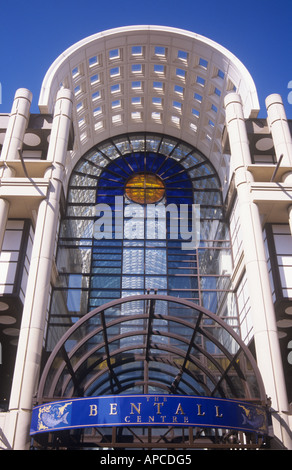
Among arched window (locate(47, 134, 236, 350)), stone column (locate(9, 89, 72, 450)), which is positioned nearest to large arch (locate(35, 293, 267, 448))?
stone column (locate(9, 89, 72, 450))

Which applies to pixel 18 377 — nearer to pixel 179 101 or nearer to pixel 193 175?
pixel 193 175

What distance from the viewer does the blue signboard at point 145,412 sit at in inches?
525

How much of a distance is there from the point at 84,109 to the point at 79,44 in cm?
482

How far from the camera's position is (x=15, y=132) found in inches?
1013

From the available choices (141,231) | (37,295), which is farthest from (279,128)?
(37,295)

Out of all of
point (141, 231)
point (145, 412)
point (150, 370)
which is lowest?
point (145, 412)

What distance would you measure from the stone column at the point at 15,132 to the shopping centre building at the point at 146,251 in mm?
104

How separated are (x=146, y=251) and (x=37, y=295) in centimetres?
1214

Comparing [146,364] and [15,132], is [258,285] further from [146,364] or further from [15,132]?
[15,132]

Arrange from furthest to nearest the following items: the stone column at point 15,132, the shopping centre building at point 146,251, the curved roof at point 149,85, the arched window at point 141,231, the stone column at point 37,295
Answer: the curved roof at point 149,85 < the arched window at point 141,231 < the stone column at point 15,132 < the stone column at point 37,295 < the shopping centre building at point 146,251

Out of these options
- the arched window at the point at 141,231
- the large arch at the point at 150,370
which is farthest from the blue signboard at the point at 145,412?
the arched window at the point at 141,231

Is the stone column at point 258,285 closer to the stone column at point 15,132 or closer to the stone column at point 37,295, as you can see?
the stone column at point 37,295

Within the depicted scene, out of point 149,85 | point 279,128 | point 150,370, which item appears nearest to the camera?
point 150,370

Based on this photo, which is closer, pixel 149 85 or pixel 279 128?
pixel 279 128
